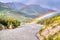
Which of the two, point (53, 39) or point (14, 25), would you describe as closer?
point (53, 39)

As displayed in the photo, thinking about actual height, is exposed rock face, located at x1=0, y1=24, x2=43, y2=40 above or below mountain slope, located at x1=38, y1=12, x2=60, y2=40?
below

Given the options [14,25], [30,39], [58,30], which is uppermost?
[58,30]

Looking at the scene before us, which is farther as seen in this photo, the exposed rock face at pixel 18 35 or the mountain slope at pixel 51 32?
the exposed rock face at pixel 18 35

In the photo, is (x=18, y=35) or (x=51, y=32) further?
(x=18, y=35)

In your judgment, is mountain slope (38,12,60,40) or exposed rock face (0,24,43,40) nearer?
mountain slope (38,12,60,40)

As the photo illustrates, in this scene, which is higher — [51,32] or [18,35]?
[51,32]

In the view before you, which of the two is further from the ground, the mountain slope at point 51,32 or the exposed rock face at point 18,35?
the mountain slope at point 51,32

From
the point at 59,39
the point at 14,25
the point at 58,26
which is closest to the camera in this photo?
the point at 59,39

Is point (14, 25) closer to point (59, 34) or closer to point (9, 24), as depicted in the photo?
point (9, 24)

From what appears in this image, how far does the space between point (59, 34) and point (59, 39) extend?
4522 millimetres

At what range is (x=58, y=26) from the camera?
4212 centimetres

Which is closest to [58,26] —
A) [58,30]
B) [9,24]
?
[58,30]

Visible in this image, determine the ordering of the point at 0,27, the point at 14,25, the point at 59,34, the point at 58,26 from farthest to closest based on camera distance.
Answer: the point at 14,25, the point at 0,27, the point at 58,26, the point at 59,34

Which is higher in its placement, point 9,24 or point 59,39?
point 59,39
